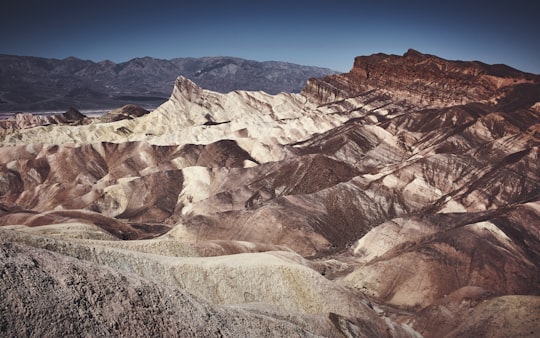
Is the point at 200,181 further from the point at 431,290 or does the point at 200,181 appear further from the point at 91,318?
the point at 91,318

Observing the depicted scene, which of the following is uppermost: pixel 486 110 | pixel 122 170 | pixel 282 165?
pixel 486 110

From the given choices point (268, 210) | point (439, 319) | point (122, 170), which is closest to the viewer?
point (439, 319)

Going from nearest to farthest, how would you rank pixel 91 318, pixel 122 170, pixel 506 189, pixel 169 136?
pixel 91 318 → pixel 506 189 → pixel 122 170 → pixel 169 136

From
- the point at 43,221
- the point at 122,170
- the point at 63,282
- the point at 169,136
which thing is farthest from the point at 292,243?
the point at 169,136

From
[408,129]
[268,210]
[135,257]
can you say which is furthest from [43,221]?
[408,129]

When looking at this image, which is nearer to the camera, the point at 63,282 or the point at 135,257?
the point at 63,282

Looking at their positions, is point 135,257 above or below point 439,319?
above
